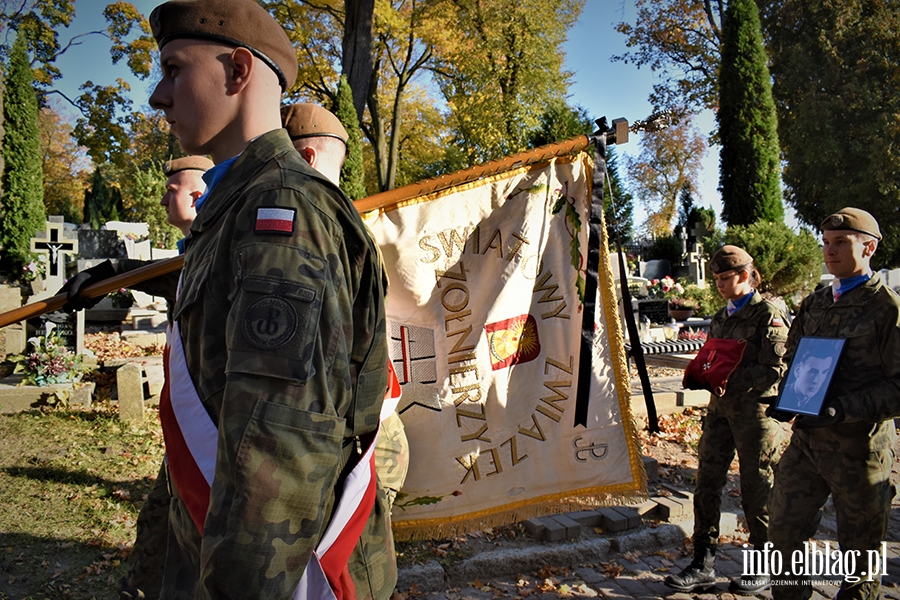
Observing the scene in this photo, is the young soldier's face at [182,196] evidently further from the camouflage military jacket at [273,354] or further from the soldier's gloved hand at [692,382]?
the soldier's gloved hand at [692,382]

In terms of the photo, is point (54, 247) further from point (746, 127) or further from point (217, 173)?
point (746, 127)

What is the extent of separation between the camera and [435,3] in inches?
893

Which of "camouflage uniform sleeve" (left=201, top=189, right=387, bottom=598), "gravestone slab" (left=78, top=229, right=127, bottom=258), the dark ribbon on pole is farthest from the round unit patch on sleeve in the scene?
"gravestone slab" (left=78, top=229, right=127, bottom=258)

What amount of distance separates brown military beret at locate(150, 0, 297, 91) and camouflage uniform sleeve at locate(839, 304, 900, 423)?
325 centimetres

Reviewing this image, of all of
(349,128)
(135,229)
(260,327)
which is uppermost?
(349,128)

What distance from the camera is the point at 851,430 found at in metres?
3.42

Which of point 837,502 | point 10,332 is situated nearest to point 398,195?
point 837,502

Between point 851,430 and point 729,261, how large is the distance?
1324 millimetres

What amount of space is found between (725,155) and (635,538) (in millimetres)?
20171

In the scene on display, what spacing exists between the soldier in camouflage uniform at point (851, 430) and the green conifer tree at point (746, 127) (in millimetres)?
19006

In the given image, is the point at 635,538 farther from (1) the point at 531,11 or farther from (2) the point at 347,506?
(1) the point at 531,11

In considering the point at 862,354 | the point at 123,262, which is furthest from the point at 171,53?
the point at 862,354

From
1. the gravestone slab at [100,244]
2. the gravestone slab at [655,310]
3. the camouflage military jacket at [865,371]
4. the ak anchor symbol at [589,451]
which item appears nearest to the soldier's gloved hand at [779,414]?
the camouflage military jacket at [865,371]

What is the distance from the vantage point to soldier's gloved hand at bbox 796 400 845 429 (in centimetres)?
330
